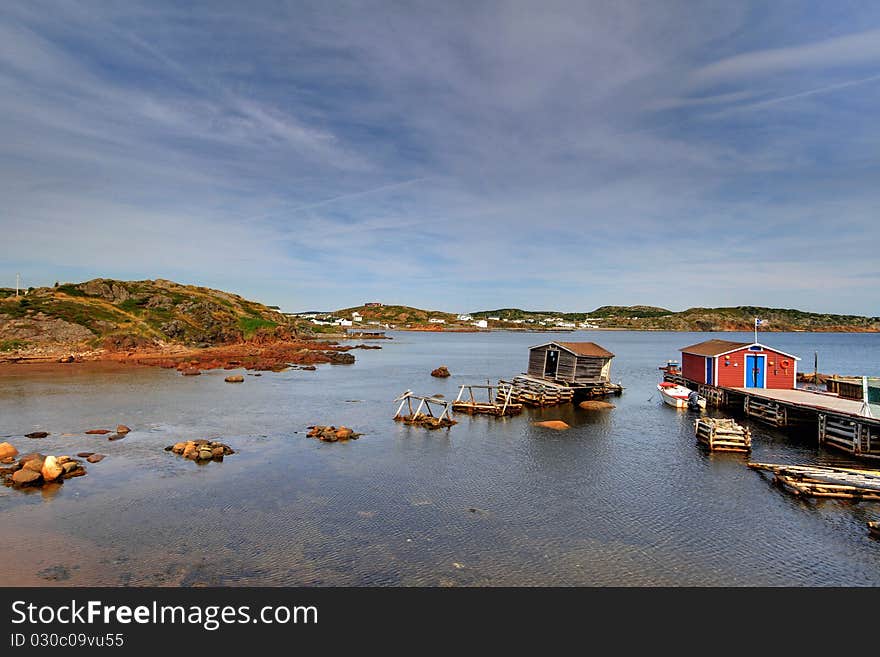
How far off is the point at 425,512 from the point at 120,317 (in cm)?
10250

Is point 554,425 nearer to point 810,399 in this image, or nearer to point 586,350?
point 586,350

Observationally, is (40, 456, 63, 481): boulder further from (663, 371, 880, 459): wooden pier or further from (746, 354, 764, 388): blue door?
(746, 354, 764, 388): blue door

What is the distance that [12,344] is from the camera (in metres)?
83.4

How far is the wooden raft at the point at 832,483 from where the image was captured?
22250 millimetres

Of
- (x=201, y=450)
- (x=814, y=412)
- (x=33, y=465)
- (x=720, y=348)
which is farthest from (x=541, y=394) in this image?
(x=33, y=465)

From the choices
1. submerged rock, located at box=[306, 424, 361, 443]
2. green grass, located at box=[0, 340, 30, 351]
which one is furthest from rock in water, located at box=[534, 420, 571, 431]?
green grass, located at box=[0, 340, 30, 351]

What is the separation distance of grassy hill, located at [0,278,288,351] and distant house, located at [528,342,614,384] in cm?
7627

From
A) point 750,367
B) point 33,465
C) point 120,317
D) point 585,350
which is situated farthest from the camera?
point 120,317

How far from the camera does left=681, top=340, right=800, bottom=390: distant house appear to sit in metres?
47.7

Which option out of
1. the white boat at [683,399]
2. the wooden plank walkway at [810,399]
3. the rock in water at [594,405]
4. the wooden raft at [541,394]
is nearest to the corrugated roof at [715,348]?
the wooden plank walkway at [810,399]

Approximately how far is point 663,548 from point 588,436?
19.2m

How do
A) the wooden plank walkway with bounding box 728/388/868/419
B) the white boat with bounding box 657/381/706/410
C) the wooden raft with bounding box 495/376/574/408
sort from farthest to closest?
the wooden raft with bounding box 495/376/574/408 → the white boat with bounding box 657/381/706/410 → the wooden plank walkway with bounding box 728/388/868/419

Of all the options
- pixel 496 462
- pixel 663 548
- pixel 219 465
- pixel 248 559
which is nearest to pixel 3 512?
pixel 219 465
